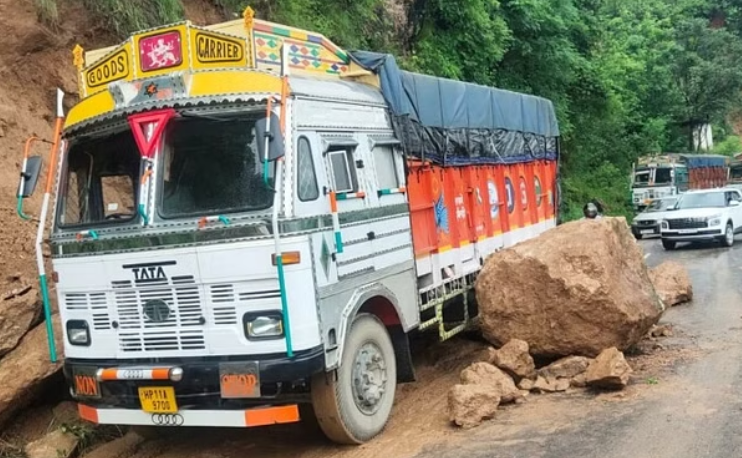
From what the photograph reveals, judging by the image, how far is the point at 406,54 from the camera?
17.8m

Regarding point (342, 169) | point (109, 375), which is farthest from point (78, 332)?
point (342, 169)

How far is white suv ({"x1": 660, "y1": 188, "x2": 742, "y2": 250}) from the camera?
20.1 meters

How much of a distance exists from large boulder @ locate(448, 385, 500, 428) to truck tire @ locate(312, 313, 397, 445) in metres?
0.52

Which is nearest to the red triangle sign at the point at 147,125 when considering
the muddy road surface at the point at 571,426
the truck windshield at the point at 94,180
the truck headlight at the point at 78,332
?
the truck windshield at the point at 94,180

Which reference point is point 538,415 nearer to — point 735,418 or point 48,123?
point 735,418

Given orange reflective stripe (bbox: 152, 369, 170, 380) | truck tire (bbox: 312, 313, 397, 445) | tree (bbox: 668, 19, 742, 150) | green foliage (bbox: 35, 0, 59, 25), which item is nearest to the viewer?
orange reflective stripe (bbox: 152, 369, 170, 380)

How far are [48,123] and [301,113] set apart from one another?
216 inches

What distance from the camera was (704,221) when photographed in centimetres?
2011

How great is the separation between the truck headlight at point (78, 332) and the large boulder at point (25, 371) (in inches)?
29.5

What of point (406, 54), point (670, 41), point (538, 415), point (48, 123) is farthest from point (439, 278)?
point (670, 41)

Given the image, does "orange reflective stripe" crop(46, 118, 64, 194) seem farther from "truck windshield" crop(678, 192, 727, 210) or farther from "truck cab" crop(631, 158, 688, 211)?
"truck cab" crop(631, 158, 688, 211)

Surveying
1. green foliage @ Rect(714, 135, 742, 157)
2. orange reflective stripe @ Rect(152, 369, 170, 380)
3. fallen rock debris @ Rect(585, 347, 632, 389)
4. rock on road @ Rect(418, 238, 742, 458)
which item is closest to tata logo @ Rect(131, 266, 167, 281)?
orange reflective stripe @ Rect(152, 369, 170, 380)

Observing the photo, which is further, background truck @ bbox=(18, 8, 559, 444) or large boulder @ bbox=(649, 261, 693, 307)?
large boulder @ bbox=(649, 261, 693, 307)

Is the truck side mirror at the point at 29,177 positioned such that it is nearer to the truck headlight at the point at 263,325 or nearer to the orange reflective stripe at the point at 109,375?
the orange reflective stripe at the point at 109,375
